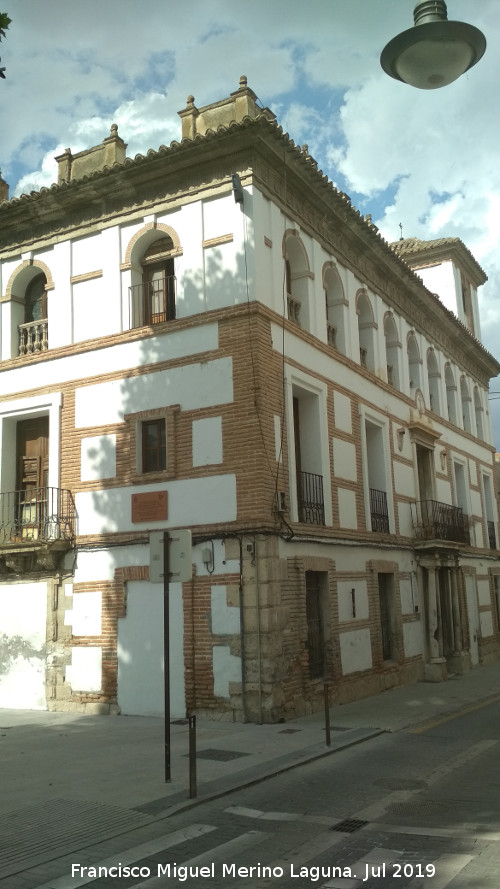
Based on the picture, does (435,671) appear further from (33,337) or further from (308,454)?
(33,337)

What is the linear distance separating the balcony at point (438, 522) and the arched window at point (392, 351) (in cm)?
325

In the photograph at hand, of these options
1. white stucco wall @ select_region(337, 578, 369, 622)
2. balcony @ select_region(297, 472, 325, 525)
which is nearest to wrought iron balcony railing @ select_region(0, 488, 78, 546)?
balcony @ select_region(297, 472, 325, 525)

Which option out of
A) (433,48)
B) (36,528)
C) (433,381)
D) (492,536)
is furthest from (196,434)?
(492,536)

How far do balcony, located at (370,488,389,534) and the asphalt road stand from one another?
8607 mm

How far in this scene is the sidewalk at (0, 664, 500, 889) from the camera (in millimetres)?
6512

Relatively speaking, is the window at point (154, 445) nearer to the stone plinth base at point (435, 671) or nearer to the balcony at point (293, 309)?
the balcony at point (293, 309)

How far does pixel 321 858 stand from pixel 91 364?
36.0 ft

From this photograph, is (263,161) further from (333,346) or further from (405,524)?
(405,524)

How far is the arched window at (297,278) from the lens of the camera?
1542cm

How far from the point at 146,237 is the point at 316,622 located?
26.0 feet

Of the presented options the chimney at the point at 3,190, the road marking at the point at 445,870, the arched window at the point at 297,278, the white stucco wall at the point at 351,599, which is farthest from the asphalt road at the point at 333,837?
the chimney at the point at 3,190

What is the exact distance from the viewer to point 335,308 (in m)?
17.3

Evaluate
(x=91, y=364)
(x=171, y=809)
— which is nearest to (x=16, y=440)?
(x=91, y=364)

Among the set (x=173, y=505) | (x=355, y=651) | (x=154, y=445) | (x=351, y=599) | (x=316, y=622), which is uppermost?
(x=154, y=445)
